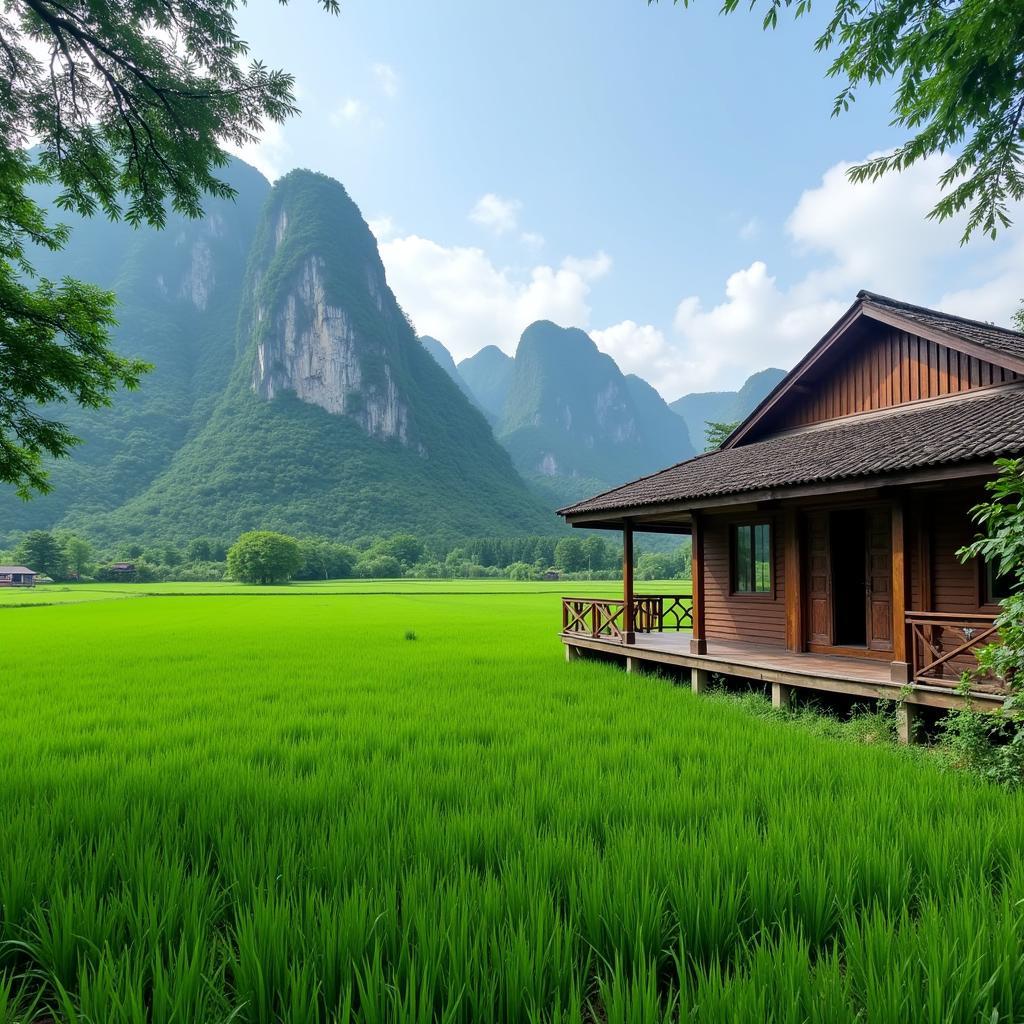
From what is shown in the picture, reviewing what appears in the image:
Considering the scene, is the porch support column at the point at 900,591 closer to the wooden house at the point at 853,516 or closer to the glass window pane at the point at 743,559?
the wooden house at the point at 853,516

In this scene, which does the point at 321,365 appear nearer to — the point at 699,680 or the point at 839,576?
the point at 699,680

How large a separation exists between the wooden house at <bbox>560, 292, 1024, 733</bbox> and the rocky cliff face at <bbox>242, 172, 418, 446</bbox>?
426 ft

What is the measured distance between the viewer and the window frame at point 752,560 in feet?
39.3

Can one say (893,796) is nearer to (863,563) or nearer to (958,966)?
(958,966)

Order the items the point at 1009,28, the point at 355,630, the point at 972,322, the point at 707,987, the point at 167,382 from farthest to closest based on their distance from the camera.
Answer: the point at 167,382 < the point at 355,630 < the point at 972,322 < the point at 1009,28 < the point at 707,987

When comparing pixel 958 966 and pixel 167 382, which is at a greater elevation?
pixel 167 382

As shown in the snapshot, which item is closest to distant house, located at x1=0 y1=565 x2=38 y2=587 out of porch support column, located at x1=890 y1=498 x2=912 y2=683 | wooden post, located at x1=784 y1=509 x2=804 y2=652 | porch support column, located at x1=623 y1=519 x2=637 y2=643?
porch support column, located at x1=623 y1=519 x2=637 y2=643

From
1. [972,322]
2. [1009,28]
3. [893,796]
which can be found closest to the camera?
[893,796]

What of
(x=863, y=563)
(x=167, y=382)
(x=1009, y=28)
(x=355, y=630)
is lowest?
(x=355, y=630)

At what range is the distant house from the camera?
75.1 metres

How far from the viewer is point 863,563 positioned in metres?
10.8

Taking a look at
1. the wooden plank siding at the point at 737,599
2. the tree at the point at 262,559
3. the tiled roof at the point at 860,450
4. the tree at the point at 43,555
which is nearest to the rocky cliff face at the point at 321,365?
the tree at the point at 43,555

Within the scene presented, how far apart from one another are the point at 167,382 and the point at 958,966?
163 metres

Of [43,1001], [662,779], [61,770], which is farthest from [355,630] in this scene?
[43,1001]
